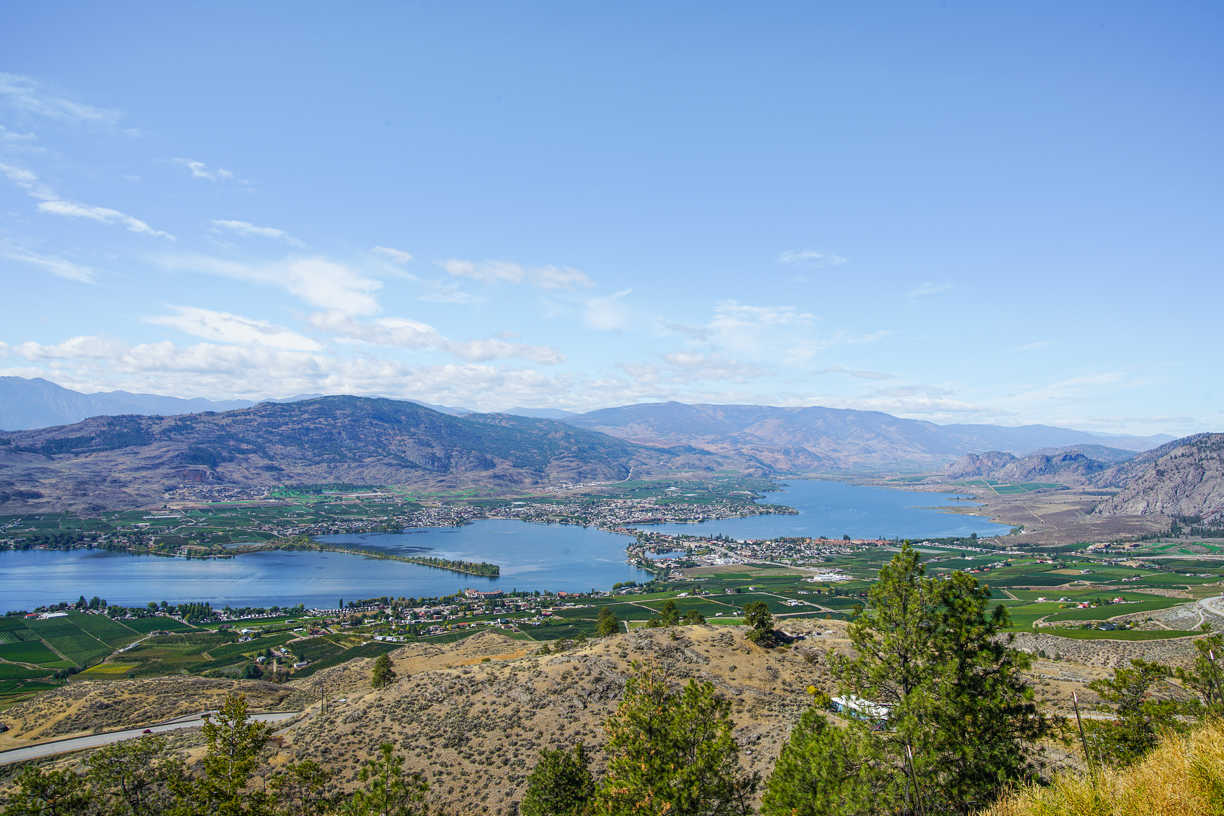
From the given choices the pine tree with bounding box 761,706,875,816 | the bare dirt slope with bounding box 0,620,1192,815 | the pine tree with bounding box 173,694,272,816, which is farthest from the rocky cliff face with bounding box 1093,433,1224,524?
the pine tree with bounding box 173,694,272,816

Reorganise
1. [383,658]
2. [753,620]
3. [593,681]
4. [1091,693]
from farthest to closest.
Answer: [383,658]
[753,620]
[593,681]
[1091,693]

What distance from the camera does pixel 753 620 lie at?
40.1m

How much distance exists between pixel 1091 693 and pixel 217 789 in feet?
129

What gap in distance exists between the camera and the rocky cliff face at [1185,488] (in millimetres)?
175000

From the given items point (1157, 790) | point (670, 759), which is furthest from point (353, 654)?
point (1157, 790)

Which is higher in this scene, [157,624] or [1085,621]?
[1085,621]

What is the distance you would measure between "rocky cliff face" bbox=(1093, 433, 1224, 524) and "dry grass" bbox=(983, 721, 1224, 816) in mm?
221948

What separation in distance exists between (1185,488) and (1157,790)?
245m

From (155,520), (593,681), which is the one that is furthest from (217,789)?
(155,520)

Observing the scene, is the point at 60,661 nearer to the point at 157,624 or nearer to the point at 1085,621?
the point at 157,624

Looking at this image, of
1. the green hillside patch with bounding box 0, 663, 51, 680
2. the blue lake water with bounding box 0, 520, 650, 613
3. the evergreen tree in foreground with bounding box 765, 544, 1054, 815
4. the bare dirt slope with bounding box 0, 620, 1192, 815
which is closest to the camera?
the evergreen tree in foreground with bounding box 765, 544, 1054, 815

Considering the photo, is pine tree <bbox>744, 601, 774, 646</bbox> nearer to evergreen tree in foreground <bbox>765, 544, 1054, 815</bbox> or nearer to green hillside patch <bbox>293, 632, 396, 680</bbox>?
evergreen tree in foreground <bbox>765, 544, 1054, 815</bbox>

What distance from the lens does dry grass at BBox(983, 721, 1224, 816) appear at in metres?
7.75

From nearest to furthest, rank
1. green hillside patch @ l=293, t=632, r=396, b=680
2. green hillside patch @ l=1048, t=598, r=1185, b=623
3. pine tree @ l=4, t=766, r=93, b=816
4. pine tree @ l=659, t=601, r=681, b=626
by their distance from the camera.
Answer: pine tree @ l=4, t=766, r=93, b=816
pine tree @ l=659, t=601, r=681, b=626
green hillside patch @ l=293, t=632, r=396, b=680
green hillside patch @ l=1048, t=598, r=1185, b=623
